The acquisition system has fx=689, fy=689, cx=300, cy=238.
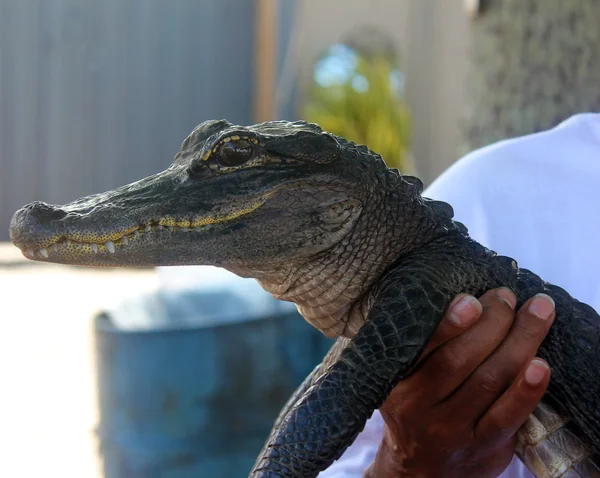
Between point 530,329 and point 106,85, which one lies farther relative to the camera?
point 106,85

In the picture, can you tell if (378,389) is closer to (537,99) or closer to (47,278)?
(537,99)

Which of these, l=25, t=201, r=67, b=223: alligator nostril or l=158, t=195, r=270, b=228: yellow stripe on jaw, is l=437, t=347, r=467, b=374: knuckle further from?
l=25, t=201, r=67, b=223: alligator nostril

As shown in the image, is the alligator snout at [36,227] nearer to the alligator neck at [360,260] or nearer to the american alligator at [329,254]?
the american alligator at [329,254]

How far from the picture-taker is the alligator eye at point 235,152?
117 centimetres

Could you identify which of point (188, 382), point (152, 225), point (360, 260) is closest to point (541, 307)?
point (360, 260)

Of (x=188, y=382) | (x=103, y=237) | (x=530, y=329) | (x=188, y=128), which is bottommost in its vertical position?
(x=188, y=382)

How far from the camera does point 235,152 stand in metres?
1.17

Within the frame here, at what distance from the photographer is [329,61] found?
6.65 meters

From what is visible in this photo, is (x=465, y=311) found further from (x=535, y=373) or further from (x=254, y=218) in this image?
(x=254, y=218)

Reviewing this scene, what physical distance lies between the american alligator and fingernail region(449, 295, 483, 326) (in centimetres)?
2

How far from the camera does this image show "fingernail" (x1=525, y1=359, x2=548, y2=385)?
3.80 ft

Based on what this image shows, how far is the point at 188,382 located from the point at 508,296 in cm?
131

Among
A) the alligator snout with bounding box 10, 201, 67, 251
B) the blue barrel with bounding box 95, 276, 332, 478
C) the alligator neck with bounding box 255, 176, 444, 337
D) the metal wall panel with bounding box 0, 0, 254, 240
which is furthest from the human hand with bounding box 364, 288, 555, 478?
the metal wall panel with bounding box 0, 0, 254, 240

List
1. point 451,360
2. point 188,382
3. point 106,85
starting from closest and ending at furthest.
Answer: point 451,360 → point 188,382 → point 106,85
